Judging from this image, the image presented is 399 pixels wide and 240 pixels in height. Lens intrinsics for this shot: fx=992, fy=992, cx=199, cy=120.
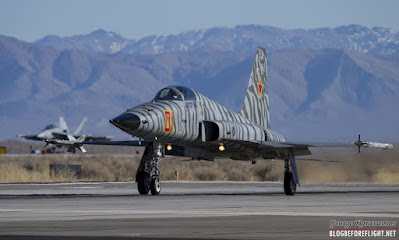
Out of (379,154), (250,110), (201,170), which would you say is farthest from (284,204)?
(201,170)

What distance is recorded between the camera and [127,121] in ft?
86.8

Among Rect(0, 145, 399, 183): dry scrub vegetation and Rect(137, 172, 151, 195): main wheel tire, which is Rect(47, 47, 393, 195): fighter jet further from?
Rect(0, 145, 399, 183): dry scrub vegetation

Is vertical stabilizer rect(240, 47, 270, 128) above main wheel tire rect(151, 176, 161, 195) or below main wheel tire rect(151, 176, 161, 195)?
above

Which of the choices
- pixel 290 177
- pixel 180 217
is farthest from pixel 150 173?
pixel 180 217

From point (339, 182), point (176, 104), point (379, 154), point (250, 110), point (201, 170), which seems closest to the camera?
point (176, 104)

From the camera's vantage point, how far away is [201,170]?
5544cm

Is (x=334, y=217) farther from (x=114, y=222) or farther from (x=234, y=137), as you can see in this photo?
(x=234, y=137)

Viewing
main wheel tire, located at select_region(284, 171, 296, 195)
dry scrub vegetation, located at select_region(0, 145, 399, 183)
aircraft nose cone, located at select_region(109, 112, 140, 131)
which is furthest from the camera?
dry scrub vegetation, located at select_region(0, 145, 399, 183)

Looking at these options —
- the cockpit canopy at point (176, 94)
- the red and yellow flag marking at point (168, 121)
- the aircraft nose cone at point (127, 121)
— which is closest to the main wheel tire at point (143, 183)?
the red and yellow flag marking at point (168, 121)

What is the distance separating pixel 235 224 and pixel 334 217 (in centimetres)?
258

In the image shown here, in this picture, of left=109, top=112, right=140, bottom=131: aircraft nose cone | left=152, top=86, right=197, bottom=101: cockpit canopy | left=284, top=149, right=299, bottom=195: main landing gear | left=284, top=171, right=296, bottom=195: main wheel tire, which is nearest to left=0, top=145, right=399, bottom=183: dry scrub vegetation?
left=284, top=149, right=299, bottom=195: main landing gear

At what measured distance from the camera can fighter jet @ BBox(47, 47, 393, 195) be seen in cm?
2753

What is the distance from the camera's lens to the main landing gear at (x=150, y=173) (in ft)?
96.2

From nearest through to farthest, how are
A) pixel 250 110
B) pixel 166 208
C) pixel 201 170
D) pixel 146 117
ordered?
pixel 166 208 < pixel 146 117 < pixel 250 110 < pixel 201 170
